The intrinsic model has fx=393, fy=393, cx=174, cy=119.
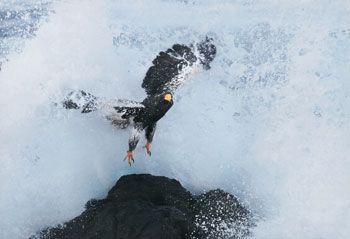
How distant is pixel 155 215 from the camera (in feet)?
16.6

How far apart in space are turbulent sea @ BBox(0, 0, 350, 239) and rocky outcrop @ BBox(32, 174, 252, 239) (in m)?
0.29

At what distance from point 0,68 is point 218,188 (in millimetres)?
4446

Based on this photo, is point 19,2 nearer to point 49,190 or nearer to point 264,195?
point 49,190

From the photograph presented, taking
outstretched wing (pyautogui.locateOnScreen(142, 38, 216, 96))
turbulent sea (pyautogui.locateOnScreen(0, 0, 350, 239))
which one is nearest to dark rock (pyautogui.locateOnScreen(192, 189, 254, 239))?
turbulent sea (pyautogui.locateOnScreen(0, 0, 350, 239))

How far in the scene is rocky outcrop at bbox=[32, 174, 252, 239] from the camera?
16.3 ft

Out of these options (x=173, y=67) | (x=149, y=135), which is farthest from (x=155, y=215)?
(x=173, y=67)

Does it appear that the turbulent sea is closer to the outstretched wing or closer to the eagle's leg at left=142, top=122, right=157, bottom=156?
the eagle's leg at left=142, top=122, right=157, bottom=156

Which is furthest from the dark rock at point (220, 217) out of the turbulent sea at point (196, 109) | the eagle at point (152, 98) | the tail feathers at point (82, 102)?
the tail feathers at point (82, 102)

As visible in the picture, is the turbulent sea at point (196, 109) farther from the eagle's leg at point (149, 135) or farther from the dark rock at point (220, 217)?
the eagle's leg at point (149, 135)

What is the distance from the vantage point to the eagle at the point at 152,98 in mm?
5734

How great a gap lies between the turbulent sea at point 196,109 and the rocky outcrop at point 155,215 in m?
0.29

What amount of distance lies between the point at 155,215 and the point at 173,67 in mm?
2523

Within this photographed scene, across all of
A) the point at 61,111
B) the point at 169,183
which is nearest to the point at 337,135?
the point at 169,183

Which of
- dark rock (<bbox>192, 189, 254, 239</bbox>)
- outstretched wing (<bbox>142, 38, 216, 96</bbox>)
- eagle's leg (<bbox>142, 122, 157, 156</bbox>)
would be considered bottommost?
dark rock (<bbox>192, 189, 254, 239</bbox>)
